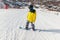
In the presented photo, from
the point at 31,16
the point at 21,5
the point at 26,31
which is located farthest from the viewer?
the point at 21,5

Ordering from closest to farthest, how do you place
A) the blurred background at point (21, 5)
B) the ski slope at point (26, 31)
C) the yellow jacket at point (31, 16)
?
the ski slope at point (26, 31) < the yellow jacket at point (31, 16) < the blurred background at point (21, 5)

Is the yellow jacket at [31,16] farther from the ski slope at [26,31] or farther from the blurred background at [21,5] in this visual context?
the blurred background at [21,5]

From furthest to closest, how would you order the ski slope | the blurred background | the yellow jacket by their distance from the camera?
the blurred background → the yellow jacket → the ski slope

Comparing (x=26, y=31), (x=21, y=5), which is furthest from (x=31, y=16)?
(x=21, y=5)

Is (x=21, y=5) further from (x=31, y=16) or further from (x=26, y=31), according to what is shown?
(x=26, y=31)

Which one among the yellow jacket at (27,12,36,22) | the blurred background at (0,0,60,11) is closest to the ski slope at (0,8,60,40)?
the yellow jacket at (27,12,36,22)

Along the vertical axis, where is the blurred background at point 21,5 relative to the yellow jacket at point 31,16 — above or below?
below

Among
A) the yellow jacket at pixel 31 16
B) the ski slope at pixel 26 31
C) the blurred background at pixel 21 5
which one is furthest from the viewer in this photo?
the blurred background at pixel 21 5

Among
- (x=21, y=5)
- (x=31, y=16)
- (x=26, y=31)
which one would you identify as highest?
(x=31, y=16)

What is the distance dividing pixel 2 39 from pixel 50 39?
185 cm

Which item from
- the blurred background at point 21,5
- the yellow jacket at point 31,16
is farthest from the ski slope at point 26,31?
the blurred background at point 21,5

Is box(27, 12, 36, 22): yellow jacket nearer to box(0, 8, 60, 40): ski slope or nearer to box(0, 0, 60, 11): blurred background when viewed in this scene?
box(0, 8, 60, 40): ski slope

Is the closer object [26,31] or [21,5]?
[26,31]

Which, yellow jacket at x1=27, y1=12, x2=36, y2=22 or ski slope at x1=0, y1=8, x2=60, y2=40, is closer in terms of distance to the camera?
ski slope at x1=0, y1=8, x2=60, y2=40
